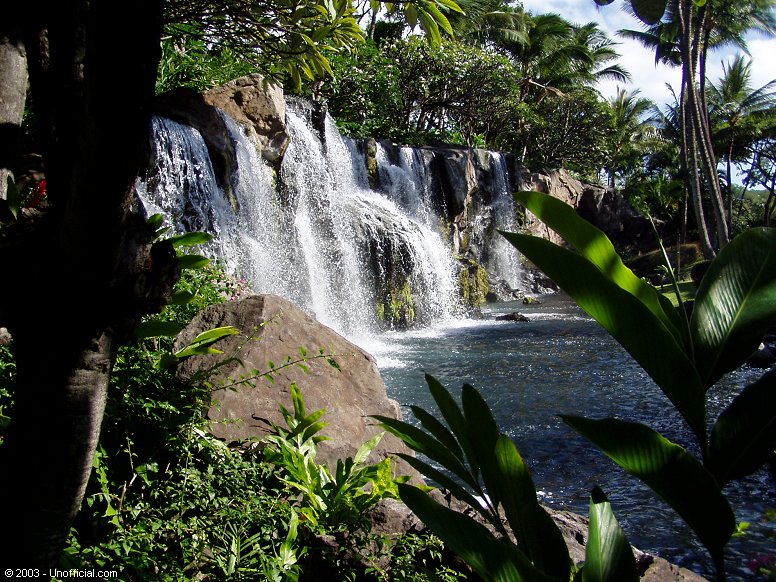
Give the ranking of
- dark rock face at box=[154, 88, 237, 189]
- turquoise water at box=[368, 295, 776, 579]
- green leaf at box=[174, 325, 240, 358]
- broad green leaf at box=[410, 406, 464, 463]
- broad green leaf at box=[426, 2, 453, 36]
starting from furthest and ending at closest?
dark rock face at box=[154, 88, 237, 189], turquoise water at box=[368, 295, 776, 579], green leaf at box=[174, 325, 240, 358], broad green leaf at box=[426, 2, 453, 36], broad green leaf at box=[410, 406, 464, 463]

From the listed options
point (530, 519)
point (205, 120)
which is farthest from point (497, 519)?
point (205, 120)

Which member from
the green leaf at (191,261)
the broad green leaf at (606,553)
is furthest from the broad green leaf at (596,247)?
the green leaf at (191,261)

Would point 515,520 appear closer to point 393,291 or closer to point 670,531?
point 670,531

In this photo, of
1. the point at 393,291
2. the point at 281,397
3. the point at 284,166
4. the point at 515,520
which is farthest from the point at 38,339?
the point at 393,291

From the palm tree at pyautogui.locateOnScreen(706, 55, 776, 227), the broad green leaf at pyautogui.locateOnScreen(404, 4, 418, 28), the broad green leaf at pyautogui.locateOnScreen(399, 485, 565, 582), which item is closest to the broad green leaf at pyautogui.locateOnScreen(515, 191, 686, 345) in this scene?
the broad green leaf at pyautogui.locateOnScreen(399, 485, 565, 582)

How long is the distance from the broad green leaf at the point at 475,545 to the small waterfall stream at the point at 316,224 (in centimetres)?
750

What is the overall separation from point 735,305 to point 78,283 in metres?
1.35

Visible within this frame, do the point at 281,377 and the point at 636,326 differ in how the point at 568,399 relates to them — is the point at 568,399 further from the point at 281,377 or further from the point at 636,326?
the point at 636,326

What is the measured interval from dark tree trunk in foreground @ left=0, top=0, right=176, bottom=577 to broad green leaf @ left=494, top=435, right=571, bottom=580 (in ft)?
2.91

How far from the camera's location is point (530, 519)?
1.44 m

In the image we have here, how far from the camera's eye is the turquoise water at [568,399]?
4090mm

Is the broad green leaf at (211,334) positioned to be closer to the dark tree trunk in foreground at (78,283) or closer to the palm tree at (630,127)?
the dark tree trunk in foreground at (78,283)

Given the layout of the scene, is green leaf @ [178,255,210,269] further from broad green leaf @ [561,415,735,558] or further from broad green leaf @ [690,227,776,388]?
broad green leaf @ [690,227,776,388]

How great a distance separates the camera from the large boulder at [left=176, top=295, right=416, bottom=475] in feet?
10.9
